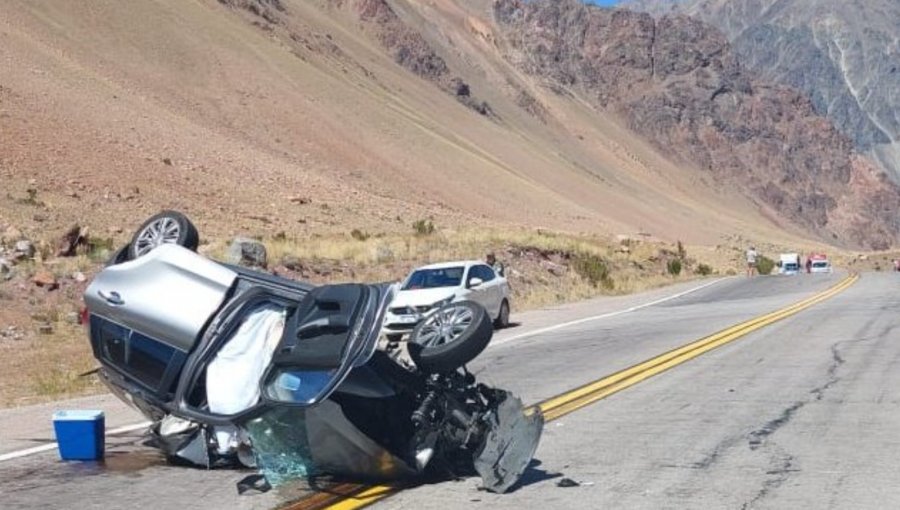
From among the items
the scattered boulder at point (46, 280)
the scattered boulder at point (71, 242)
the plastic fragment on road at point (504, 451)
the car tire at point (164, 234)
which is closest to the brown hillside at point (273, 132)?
the scattered boulder at point (71, 242)

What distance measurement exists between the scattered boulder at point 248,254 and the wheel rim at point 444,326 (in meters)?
18.3

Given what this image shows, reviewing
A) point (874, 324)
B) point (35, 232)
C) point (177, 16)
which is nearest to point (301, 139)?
point (177, 16)

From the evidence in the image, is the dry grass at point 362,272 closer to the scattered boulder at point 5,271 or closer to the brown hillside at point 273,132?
the scattered boulder at point 5,271

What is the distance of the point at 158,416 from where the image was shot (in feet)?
26.5

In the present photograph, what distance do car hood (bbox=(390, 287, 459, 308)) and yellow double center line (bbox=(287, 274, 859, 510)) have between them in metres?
4.90

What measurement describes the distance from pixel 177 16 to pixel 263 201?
2955cm

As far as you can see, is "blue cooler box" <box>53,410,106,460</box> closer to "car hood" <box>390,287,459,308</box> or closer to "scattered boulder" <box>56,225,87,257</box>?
"car hood" <box>390,287,459,308</box>

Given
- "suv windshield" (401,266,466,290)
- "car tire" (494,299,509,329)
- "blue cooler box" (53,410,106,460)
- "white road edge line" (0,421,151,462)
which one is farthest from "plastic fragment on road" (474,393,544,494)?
"car tire" (494,299,509,329)

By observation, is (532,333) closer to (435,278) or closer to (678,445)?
(435,278)

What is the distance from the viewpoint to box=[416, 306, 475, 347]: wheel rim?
7414 millimetres

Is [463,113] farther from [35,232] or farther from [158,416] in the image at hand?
[158,416]

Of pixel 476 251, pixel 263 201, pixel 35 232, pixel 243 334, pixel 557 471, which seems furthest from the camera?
pixel 263 201

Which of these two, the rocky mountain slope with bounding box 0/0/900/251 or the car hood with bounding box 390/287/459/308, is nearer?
the car hood with bounding box 390/287/459/308

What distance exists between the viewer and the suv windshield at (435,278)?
71.5ft
